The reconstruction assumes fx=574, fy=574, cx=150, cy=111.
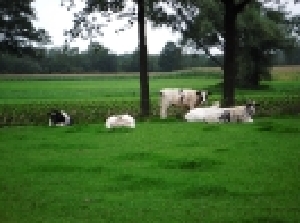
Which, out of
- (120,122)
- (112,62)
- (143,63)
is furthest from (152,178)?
(112,62)

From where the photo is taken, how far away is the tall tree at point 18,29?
48.9 meters

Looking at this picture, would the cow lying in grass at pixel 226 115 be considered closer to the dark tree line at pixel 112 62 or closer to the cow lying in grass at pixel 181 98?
the cow lying in grass at pixel 181 98

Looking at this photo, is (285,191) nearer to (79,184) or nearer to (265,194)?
(265,194)

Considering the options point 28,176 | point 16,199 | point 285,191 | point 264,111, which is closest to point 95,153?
point 28,176

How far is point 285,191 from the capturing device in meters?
10.3

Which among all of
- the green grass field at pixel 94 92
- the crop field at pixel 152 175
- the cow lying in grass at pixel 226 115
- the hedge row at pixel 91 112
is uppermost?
the cow lying in grass at pixel 226 115

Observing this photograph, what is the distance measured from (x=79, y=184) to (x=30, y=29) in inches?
1632

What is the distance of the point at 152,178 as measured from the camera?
37.8 ft

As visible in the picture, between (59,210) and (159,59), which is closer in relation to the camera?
(59,210)

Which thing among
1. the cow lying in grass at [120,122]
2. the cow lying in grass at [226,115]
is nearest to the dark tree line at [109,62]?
the cow lying in grass at [226,115]

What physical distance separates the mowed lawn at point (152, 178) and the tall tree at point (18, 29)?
1247 inches

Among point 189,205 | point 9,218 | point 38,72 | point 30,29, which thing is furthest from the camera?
point 38,72

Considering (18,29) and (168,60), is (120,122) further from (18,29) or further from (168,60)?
(168,60)

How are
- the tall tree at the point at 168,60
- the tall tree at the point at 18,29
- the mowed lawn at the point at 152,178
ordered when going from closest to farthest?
the mowed lawn at the point at 152,178 < the tall tree at the point at 18,29 < the tall tree at the point at 168,60
